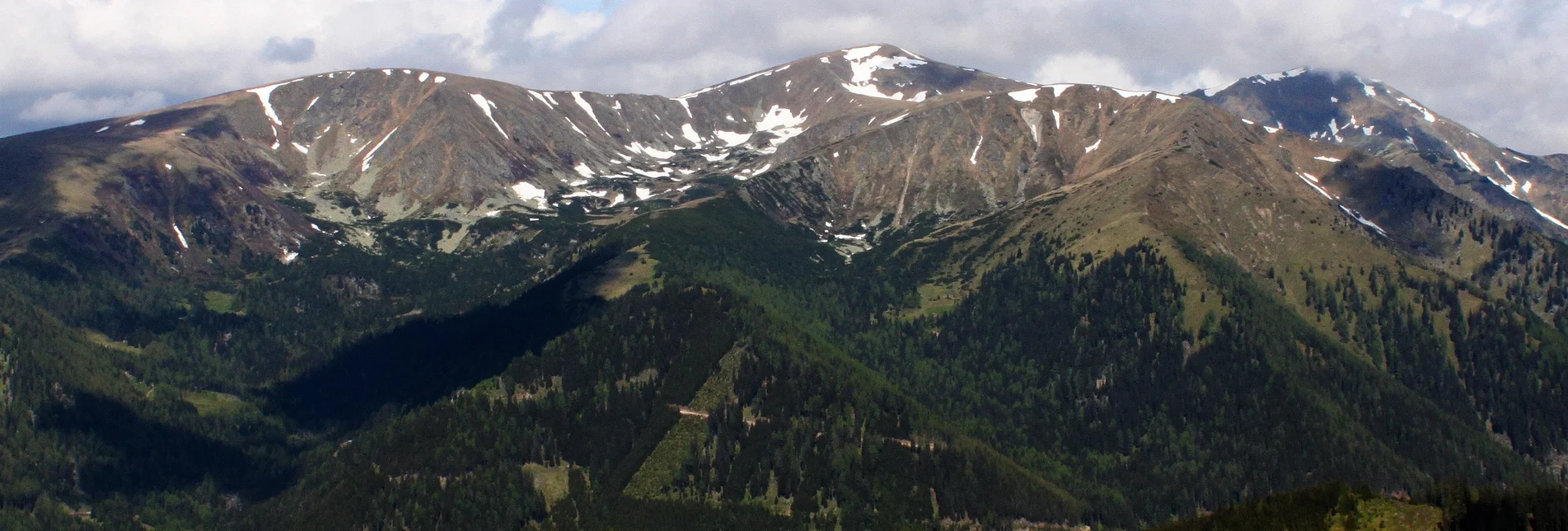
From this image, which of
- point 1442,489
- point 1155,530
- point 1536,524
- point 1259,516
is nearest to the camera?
point 1536,524

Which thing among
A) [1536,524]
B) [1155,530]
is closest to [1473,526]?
[1536,524]

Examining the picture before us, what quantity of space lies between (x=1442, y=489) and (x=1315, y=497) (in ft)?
54.2

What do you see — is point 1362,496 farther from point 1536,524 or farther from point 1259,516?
point 1536,524

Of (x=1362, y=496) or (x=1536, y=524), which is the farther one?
(x=1362, y=496)

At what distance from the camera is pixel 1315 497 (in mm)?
165125

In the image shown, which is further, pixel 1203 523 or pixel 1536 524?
pixel 1203 523

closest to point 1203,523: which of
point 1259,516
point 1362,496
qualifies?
point 1259,516

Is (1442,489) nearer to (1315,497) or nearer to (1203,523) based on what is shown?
(1315,497)

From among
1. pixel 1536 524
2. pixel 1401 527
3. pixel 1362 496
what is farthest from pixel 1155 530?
pixel 1536 524

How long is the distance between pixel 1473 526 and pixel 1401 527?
7.41 metres

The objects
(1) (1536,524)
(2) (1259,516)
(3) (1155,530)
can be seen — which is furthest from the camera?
(3) (1155,530)

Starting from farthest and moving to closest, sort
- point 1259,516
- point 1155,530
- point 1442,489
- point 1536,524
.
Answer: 1. point 1155,530
2. point 1259,516
3. point 1442,489
4. point 1536,524

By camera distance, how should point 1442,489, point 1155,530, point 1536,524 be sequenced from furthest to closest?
1. point 1155,530
2. point 1442,489
3. point 1536,524

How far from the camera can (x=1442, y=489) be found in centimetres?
15188
